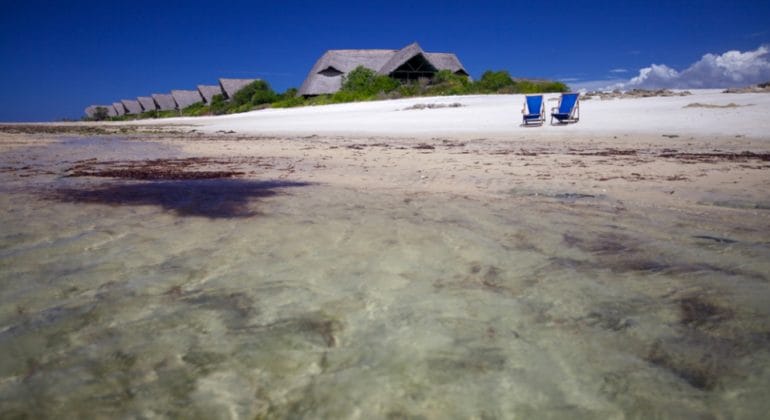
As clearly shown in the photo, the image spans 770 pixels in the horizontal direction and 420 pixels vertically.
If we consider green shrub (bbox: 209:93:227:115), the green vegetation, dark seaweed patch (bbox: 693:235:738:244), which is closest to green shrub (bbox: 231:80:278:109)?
the green vegetation

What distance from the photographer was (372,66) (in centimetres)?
3781

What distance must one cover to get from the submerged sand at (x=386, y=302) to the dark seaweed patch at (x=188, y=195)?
4 centimetres

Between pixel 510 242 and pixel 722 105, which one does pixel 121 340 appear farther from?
pixel 722 105

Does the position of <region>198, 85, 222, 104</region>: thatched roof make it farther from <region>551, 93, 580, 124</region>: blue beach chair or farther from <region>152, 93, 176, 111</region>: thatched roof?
<region>551, 93, 580, 124</region>: blue beach chair

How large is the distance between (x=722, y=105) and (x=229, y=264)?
1510cm

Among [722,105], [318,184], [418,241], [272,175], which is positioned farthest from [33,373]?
[722,105]

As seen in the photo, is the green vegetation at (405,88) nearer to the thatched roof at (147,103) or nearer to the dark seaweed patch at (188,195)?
the dark seaweed patch at (188,195)

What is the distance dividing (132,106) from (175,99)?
14.9m

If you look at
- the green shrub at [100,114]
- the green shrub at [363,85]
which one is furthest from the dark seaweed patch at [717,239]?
the green shrub at [100,114]

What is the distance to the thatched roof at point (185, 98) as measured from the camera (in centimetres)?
5634

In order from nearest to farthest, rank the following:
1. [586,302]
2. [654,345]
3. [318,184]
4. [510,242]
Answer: [654,345] → [586,302] → [510,242] → [318,184]

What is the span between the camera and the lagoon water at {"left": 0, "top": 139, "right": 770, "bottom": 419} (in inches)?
45.5

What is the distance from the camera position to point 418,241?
2426mm

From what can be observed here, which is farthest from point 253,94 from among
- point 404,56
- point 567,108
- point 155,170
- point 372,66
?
point 155,170
